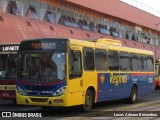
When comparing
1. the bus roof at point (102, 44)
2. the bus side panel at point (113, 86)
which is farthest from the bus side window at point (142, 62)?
the bus side panel at point (113, 86)

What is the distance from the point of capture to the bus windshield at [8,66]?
19.5 m

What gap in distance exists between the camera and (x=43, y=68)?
49.1 ft

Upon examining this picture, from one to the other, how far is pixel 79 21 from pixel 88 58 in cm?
3402

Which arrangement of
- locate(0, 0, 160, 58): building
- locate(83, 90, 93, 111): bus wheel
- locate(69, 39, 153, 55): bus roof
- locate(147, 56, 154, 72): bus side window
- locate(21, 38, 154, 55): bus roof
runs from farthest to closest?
locate(0, 0, 160, 58): building
locate(147, 56, 154, 72): bus side window
locate(83, 90, 93, 111): bus wheel
locate(69, 39, 153, 55): bus roof
locate(21, 38, 154, 55): bus roof

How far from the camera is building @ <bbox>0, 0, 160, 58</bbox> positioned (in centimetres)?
3694

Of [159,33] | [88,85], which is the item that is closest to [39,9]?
[88,85]

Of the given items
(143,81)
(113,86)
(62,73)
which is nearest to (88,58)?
(62,73)

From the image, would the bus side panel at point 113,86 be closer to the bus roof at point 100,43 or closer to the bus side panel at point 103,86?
the bus side panel at point 103,86

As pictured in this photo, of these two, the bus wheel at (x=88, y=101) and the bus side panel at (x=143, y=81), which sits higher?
the bus side panel at (x=143, y=81)

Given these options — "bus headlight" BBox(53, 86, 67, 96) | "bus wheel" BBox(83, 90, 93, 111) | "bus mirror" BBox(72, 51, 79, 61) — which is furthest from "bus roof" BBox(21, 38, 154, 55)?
"bus wheel" BBox(83, 90, 93, 111)

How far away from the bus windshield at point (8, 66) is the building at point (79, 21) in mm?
7380

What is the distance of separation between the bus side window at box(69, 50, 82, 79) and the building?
10.4 metres

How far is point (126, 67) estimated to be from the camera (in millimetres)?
20469

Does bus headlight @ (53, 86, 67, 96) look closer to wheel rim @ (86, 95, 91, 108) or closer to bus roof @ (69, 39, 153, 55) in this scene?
bus roof @ (69, 39, 153, 55)
